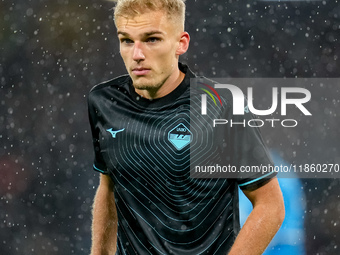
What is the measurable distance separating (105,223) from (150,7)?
1058 millimetres

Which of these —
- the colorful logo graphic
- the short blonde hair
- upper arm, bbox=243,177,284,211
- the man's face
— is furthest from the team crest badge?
the short blonde hair

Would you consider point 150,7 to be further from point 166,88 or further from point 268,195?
point 268,195

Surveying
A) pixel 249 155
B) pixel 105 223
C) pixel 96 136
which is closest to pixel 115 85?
pixel 96 136

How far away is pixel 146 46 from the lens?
222cm

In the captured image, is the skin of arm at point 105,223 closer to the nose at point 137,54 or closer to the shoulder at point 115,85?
the shoulder at point 115,85

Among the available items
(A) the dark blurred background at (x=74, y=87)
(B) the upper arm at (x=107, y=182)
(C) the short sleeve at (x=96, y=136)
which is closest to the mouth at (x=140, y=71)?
(C) the short sleeve at (x=96, y=136)

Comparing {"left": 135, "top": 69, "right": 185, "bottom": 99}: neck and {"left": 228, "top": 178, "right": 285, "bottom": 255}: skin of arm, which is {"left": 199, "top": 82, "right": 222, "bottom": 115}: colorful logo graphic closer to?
{"left": 135, "top": 69, "right": 185, "bottom": 99}: neck

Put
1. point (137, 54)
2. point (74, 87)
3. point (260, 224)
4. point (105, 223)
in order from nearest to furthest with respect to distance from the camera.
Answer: point (260, 224), point (137, 54), point (105, 223), point (74, 87)

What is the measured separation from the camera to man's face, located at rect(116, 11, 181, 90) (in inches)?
86.6

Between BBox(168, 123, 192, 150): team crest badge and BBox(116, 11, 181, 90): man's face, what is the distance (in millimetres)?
219

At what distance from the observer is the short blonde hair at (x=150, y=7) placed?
2215 mm

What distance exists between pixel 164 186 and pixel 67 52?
3298 mm

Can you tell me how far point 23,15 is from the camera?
547cm

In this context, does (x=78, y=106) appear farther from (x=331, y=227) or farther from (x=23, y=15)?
(x=331, y=227)
